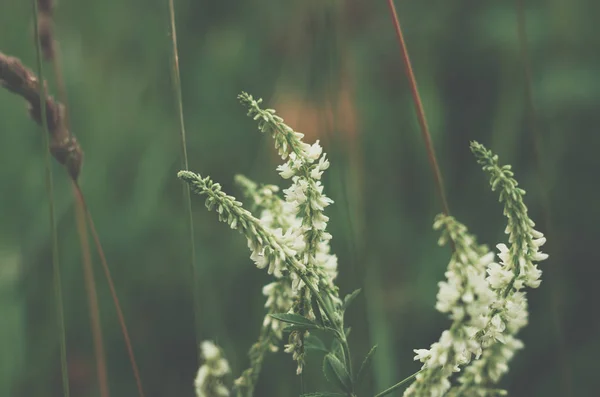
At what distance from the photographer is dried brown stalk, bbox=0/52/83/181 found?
0.97 metres

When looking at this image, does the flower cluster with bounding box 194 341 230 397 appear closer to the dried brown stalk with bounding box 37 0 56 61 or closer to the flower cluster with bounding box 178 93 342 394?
the flower cluster with bounding box 178 93 342 394

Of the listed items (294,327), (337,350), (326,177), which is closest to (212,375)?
(294,327)

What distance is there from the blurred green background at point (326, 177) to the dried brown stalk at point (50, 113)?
0.54 m

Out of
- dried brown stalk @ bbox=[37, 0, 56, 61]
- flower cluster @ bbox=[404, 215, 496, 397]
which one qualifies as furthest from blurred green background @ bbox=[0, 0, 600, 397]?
flower cluster @ bbox=[404, 215, 496, 397]

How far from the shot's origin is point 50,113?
1.04m

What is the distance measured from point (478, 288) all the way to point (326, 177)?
1321 mm

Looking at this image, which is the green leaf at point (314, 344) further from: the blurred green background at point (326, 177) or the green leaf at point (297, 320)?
the blurred green background at point (326, 177)

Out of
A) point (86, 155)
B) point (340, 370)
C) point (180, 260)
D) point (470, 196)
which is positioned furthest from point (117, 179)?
point (340, 370)

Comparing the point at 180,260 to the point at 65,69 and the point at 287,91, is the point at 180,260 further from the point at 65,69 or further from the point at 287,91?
the point at 65,69

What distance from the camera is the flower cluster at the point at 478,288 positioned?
0.68m

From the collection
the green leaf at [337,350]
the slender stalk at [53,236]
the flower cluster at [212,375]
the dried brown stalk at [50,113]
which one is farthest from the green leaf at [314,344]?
the dried brown stalk at [50,113]

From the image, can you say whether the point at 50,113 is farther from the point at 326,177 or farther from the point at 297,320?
the point at 326,177

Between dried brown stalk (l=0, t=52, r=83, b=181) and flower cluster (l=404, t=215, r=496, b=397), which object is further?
dried brown stalk (l=0, t=52, r=83, b=181)

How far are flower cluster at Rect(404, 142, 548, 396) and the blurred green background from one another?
57cm
